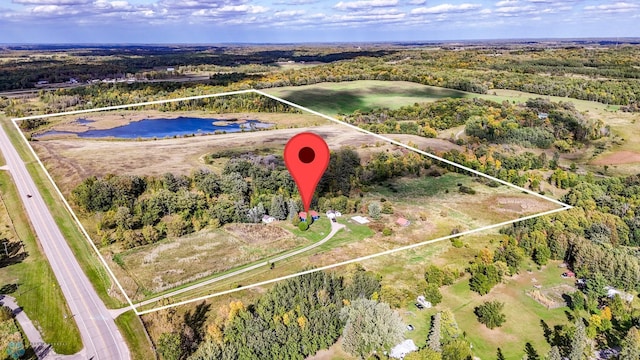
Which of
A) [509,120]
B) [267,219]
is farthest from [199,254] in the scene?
[509,120]

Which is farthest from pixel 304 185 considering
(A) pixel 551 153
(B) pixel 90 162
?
(A) pixel 551 153

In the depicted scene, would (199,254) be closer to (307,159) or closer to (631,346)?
(307,159)

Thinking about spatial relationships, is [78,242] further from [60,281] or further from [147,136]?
[147,136]

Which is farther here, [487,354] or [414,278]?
[414,278]

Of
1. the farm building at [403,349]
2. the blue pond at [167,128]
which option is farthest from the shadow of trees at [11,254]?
the farm building at [403,349]

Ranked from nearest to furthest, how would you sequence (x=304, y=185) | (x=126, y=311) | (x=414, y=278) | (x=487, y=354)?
(x=304, y=185)
(x=126, y=311)
(x=487, y=354)
(x=414, y=278)

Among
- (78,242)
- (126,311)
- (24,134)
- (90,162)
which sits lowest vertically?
(126,311)
